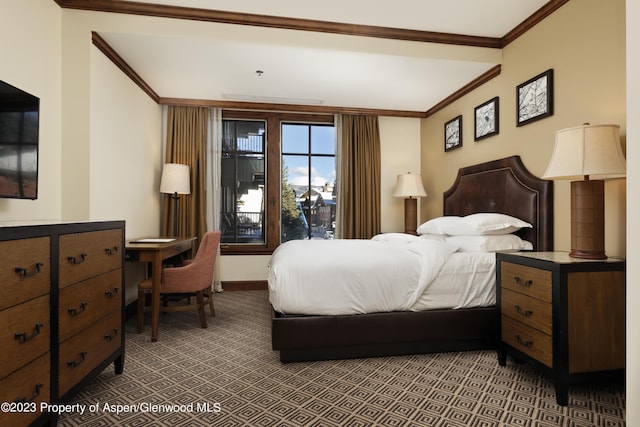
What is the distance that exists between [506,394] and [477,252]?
1161 mm

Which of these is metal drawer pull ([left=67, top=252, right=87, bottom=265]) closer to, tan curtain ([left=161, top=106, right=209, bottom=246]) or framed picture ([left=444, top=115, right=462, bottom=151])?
tan curtain ([left=161, top=106, right=209, bottom=246])

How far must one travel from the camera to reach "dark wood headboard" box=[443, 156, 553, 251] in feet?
9.86

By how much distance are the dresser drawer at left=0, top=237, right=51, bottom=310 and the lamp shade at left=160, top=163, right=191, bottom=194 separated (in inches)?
116

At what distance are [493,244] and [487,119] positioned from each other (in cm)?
157

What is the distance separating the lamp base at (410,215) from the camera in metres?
5.14

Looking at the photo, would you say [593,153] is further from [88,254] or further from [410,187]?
[88,254]

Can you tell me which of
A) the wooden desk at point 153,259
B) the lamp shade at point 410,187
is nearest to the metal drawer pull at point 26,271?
the wooden desk at point 153,259

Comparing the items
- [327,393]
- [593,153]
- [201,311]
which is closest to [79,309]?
[327,393]

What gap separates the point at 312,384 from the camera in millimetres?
2236

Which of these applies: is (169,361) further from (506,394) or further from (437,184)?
(437,184)

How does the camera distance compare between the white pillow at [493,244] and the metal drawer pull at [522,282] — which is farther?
the white pillow at [493,244]

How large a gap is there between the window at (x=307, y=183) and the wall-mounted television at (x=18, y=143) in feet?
11.4

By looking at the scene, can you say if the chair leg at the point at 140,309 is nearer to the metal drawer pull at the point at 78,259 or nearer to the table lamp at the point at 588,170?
the metal drawer pull at the point at 78,259

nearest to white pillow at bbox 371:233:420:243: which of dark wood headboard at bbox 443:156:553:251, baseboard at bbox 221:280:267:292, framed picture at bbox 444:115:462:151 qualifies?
dark wood headboard at bbox 443:156:553:251
